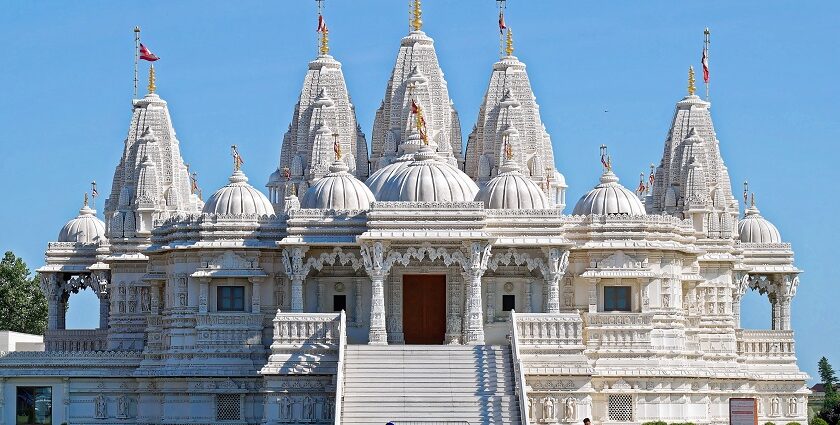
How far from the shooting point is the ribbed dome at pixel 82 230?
297 feet

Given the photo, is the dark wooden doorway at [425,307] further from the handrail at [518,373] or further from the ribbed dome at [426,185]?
the handrail at [518,373]

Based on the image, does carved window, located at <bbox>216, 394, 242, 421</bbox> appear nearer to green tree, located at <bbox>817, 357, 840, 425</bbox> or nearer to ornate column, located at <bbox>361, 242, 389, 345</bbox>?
ornate column, located at <bbox>361, 242, 389, 345</bbox>

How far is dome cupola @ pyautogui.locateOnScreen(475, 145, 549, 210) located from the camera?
70.6 m

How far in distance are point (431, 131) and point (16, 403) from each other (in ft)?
57.3

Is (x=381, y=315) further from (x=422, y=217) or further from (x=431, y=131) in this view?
(x=431, y=131)

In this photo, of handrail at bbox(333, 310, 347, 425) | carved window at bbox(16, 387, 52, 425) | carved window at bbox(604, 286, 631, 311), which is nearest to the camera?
handrail at bbox(333, 310, 347, 425)

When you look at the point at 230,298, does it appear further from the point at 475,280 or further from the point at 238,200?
the point at 475,280

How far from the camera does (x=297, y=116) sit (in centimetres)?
8506

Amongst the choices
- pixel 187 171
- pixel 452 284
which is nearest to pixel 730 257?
pixel 452 284

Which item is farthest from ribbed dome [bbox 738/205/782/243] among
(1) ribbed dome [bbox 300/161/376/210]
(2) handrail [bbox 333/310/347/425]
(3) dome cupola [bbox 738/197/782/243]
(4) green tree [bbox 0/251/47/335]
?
(4) green tree [bbox 0/251/47/335]

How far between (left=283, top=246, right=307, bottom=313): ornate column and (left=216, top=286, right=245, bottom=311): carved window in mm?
2823

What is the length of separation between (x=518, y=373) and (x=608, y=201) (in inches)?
451

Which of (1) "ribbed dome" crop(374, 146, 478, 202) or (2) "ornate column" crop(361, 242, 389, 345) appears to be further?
(1) "ribbed dome" crop(374, 146, 478, 202)

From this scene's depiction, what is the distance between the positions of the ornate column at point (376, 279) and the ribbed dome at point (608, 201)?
29.2 ft
